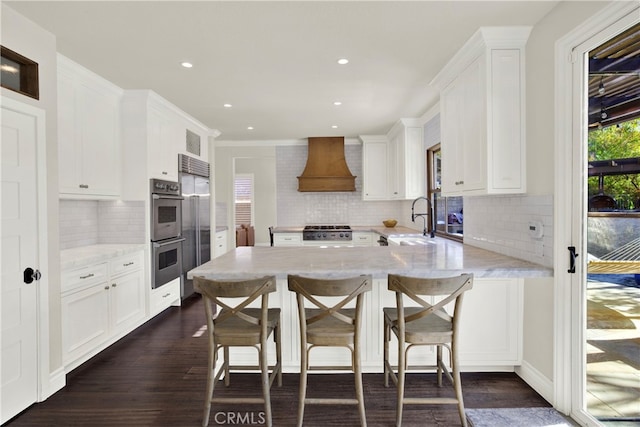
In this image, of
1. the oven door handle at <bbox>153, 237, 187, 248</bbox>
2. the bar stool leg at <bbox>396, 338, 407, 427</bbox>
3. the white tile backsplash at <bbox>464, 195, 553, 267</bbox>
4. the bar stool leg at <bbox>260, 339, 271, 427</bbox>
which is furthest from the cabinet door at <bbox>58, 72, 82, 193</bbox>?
the white tile backsplash at <bbox>464, 195, 553, 267</bbox>

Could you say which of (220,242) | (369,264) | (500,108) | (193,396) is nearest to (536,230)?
(500,108)

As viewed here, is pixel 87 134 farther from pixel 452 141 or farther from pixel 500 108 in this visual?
pixel 500 108

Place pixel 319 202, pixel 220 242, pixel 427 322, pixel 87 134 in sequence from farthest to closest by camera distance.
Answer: pixel 319 202 < pixel 220 242 < pixel 87 134 < pixel 427 322

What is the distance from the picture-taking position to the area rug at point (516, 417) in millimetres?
2000

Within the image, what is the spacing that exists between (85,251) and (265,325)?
2.34 m

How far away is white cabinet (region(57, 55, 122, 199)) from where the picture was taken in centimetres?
294

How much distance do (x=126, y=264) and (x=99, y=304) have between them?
51 cm

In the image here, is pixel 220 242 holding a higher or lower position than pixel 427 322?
higher

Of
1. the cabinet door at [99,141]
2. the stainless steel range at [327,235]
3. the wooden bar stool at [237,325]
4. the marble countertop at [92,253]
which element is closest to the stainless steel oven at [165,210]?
the marble countertop at [92,253]

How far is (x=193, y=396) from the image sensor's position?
2342 mm

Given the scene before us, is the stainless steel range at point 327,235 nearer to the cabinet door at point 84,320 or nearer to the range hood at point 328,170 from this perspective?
the range hood at point 328,170

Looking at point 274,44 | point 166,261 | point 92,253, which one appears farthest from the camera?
point 166,261

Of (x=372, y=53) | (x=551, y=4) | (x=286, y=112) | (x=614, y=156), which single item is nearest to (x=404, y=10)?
(x=372, y=53)

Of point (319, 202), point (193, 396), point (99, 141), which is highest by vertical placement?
point (99, 141)
